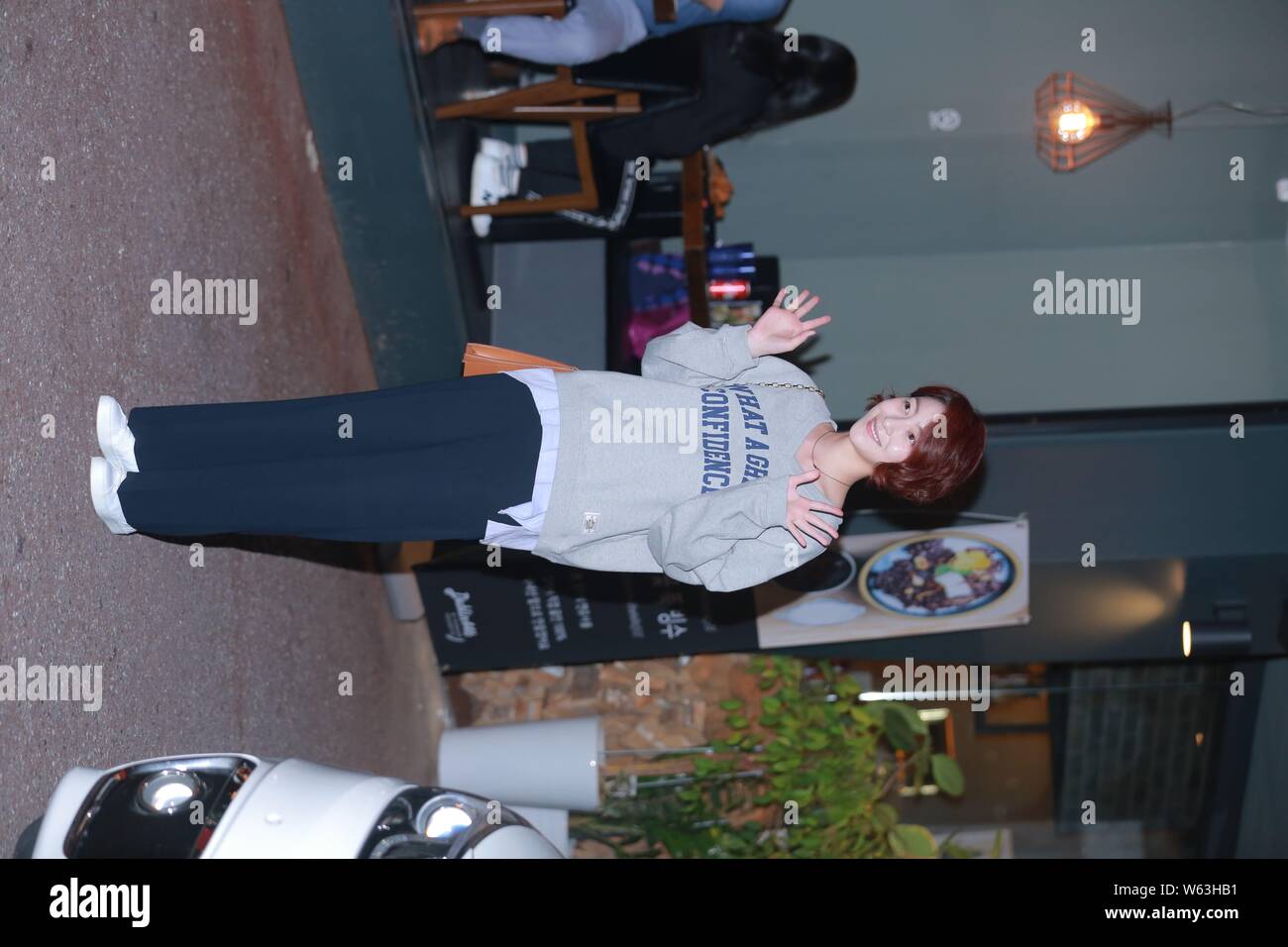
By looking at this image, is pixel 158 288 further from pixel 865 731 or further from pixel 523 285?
pixel 865 731

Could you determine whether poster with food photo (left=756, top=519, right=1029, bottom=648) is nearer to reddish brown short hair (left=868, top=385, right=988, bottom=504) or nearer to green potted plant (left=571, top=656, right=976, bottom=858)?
green potted plant (left=571, top=656, right=976, bottom=858)

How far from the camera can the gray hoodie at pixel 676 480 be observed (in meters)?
2.52

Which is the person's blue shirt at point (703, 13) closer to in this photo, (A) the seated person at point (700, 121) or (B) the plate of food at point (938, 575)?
(A) the seated person at point (700, 121)

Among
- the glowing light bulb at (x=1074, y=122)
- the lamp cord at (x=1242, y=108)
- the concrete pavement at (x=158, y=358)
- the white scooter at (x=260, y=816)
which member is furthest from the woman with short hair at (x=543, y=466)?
the lamp cord at (x=1242, y=108)

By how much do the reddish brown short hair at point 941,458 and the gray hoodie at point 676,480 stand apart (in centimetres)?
16

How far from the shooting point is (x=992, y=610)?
449 cm

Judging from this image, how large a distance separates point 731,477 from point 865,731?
2585 millimetres

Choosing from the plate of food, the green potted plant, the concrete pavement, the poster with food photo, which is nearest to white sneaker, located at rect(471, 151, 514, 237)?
the concrete pavement

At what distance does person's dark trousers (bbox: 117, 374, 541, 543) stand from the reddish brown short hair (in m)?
0.73

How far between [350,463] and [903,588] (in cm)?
246

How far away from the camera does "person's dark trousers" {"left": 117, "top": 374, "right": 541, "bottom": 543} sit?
257 centimetres

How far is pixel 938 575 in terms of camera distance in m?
4.48

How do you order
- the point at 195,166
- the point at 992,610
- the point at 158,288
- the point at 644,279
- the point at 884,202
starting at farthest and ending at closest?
1. the point at 884,202
2. the point at 644,279
3. the point at 992,610
4. the point at 195,166
5. the point at 158,288

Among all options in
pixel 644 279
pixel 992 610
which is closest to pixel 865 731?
pixel 992 610
